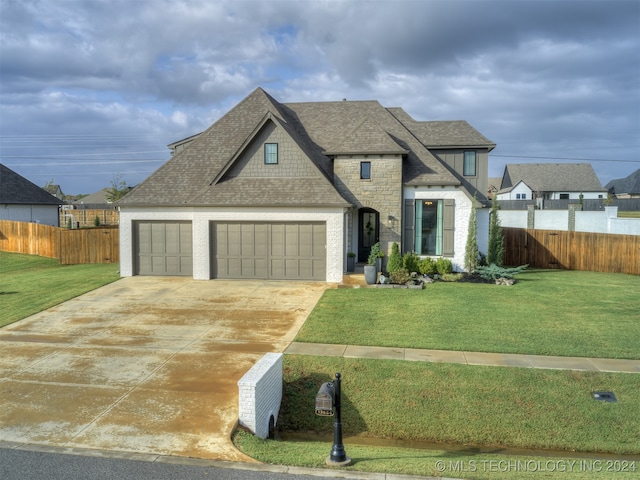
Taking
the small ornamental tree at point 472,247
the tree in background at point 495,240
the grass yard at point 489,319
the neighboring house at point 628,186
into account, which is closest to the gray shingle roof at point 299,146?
the small ornamental tree at point 472,247

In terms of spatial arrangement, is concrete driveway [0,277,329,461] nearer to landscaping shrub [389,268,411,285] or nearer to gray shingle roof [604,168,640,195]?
landscaping shrub [389,268,411,285]

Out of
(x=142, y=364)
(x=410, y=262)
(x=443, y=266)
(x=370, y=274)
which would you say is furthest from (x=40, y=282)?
(x=443, y=266)

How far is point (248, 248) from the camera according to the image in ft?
64.4

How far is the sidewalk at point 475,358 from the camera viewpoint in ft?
33.4

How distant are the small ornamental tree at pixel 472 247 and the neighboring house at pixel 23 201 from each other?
36409 mm

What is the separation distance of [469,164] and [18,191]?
36.5 meters

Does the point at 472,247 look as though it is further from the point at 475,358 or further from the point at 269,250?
the point at 475,358

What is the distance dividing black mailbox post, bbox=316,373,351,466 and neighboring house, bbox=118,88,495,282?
11734 millimetres

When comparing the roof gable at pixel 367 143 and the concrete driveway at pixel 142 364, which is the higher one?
the roof gable at pixel 367 143

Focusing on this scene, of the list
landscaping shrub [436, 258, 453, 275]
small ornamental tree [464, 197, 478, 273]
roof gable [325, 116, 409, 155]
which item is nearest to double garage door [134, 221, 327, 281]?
roof gable [325, 116, 409, 155]

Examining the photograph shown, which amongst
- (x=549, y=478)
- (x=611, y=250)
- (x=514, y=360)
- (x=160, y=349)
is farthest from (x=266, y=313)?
(x=611, y=250)

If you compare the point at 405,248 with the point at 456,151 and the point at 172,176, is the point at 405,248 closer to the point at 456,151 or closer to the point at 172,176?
the point at 456,151

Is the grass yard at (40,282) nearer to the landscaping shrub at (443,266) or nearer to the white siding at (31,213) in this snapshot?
the landscaping shrub at (443,266)

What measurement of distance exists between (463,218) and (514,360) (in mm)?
10765
